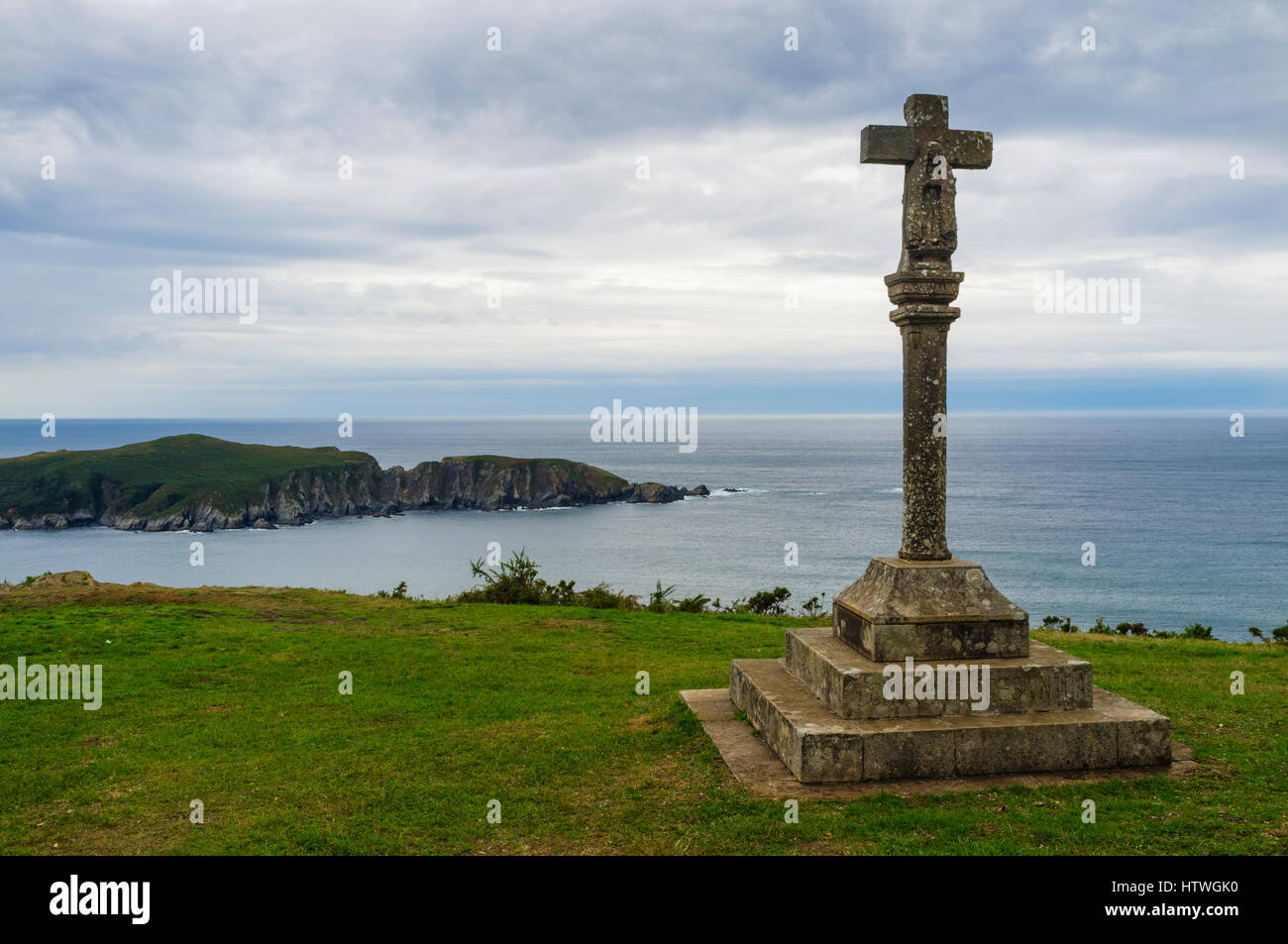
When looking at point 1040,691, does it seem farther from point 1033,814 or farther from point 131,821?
point 131,821

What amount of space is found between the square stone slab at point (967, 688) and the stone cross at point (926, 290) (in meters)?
1.15

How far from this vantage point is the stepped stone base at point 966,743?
6.93 meters

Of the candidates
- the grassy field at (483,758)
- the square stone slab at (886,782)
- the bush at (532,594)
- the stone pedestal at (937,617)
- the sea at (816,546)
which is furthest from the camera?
the sea at (816,546)

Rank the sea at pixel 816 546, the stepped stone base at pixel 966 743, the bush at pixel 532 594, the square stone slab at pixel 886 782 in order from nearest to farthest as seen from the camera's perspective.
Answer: the square stone slab at pixel 886 782 → the stepped stone base at pixel 966 743 → the bush at pixel 532 594 → the sea at pixel 816 546

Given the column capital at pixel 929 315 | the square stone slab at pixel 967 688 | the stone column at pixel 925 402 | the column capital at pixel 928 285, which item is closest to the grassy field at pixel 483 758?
the square stone slab at pixel 967 688

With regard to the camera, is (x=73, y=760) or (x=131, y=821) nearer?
(x=131, y=821)

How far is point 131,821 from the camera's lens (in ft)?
21.8

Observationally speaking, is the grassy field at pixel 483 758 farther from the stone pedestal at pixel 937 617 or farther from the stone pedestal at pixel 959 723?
the stone pedestal at pixel 937 617

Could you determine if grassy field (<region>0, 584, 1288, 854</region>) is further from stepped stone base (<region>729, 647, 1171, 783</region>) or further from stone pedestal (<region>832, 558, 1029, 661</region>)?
stone pedestal (<region>832, 558, 1029, 661</region>)

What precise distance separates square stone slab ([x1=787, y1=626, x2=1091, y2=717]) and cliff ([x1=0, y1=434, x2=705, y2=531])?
9146 cm

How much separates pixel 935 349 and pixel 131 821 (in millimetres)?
8008

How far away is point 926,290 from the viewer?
8.03 m

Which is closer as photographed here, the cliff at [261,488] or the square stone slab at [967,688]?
the square stone slab at [967,688]
